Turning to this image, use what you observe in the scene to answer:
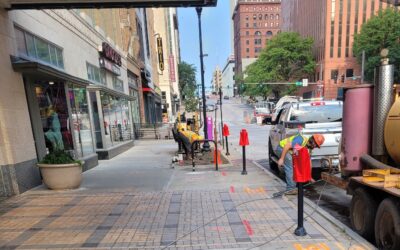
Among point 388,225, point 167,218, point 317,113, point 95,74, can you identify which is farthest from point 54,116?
point 388,225

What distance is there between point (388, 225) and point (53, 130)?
8.08 metres

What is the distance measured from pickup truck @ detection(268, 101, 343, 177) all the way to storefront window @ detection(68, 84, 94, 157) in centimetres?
612

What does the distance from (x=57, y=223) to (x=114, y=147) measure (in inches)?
333

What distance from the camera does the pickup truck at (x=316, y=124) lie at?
652cm

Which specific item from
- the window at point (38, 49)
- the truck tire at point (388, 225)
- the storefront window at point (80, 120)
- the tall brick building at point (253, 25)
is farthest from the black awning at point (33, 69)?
the tall brick building at point (253, 25)

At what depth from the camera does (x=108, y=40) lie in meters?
15.0

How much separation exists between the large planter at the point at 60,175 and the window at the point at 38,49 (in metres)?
2.89

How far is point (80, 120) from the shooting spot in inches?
396

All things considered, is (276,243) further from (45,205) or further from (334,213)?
(45,205)

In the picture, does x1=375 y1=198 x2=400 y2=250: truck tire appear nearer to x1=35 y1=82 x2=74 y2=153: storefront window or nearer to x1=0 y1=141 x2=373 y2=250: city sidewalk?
x1=0 y1=141 x2=373 y2=250: city sidewalk

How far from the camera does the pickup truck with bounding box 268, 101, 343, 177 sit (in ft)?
21.4

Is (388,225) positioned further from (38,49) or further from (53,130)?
(38,49)

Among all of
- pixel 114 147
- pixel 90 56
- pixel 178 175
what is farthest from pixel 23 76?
pixel 114 147

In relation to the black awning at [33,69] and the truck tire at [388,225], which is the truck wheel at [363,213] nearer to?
the truck tire at [388,225]
